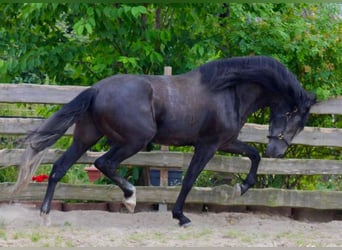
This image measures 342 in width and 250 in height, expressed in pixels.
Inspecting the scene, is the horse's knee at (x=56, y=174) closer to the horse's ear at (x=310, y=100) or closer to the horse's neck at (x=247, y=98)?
the horse's neck at (x=247, y=98)

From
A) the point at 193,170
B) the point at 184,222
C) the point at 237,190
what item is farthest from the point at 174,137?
the point at 237,190

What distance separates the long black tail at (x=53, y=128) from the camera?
6375mm

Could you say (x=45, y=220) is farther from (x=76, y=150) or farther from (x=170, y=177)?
(x=170, y=177)

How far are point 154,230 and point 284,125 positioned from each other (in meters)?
1.75

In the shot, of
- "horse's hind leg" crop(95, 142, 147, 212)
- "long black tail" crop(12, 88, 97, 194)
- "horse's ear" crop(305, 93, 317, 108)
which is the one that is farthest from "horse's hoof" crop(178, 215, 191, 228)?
"horse's ear" crop(305, 93, 317, 108)

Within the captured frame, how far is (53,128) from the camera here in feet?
21.0

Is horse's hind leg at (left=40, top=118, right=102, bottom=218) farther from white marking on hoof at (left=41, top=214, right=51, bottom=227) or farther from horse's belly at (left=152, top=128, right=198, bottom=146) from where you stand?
horse's belly at (left=152, top=128, right=198, bottom=146)

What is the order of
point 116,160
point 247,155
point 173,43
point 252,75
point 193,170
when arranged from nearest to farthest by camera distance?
point 116,160 < point 193,170 < point 252,75 < point 247,155 < point 173,43

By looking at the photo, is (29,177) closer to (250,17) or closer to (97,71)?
(97,71)

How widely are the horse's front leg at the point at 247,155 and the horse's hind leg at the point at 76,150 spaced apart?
1372 millimetres

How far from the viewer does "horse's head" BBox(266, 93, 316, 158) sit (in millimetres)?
7008

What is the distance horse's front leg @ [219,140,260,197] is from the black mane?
64 cm

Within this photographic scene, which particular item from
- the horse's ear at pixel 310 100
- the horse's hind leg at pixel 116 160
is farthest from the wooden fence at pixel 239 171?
the horse's hind leg at pixel 116 160

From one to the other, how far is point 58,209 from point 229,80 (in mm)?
2395
